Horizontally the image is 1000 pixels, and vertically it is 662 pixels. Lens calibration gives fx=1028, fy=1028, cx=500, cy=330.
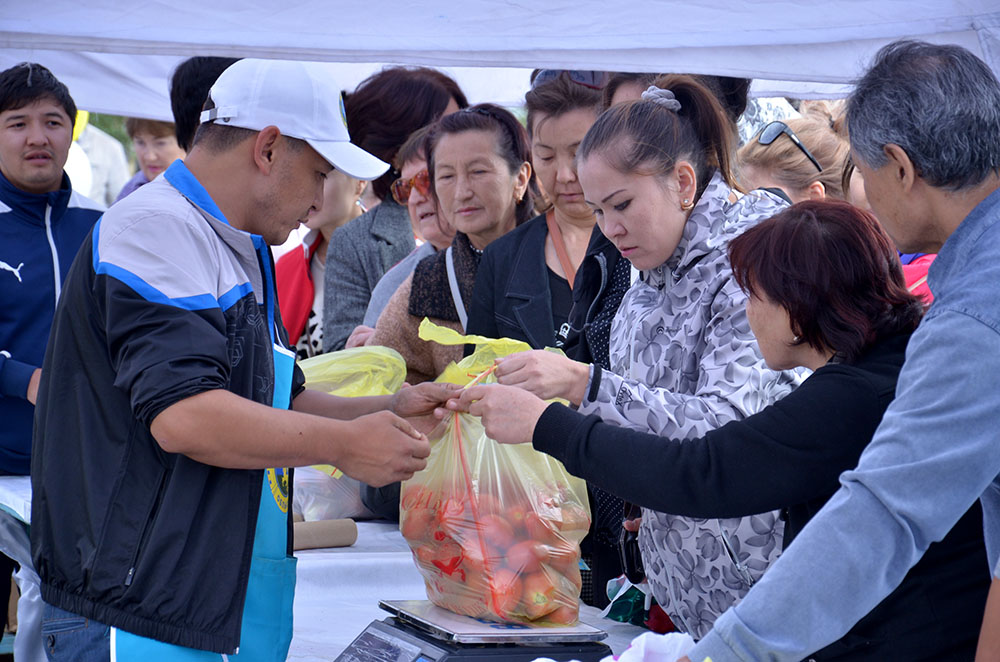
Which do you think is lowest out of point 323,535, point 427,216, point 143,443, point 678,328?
point 323,535

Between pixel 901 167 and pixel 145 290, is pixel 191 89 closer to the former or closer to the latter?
pixel 145 290

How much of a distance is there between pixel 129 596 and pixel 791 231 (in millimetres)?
1253

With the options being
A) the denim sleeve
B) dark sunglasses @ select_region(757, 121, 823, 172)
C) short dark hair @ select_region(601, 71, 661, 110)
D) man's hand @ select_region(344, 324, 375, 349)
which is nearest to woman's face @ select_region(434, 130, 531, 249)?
man's hand @ select_region(344, 324, 375, 349)

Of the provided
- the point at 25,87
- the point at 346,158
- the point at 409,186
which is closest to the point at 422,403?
the point at 346,158

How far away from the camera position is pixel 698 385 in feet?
6.56

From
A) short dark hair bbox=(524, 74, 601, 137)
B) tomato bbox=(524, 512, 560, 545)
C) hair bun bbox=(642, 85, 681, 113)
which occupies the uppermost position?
short dark hair bbox=(524, 74, 601, 137)

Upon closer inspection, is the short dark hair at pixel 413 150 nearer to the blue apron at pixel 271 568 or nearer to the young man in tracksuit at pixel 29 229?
the young man in tracksuit at pixel 29 229

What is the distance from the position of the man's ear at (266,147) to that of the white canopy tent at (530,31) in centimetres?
40

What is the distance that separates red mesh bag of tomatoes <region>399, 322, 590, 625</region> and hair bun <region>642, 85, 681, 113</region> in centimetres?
64

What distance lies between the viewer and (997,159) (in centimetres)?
138

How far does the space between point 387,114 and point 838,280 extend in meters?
2.84

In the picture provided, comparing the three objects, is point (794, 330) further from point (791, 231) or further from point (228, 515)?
point (228, 515)

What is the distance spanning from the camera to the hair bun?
2195 mm

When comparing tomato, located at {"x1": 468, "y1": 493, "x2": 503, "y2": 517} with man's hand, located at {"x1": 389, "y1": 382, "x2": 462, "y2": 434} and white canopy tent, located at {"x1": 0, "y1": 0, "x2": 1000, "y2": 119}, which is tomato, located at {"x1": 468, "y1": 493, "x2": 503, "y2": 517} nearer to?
man's hand, located at {"x1": 389, "y1": 382, "x2": 462, "y2": 434}
